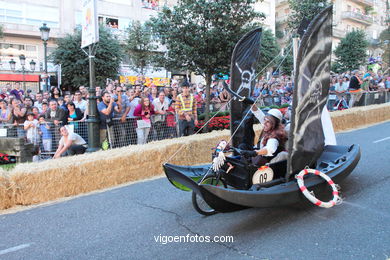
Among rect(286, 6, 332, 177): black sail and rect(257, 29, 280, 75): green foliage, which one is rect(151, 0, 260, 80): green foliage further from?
rect(286, 6, 332, 177): black sail

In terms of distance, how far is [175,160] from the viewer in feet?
24.1

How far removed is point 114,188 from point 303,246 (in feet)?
12.8

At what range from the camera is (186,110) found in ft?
29.6

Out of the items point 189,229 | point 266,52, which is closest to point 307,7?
point 266,52

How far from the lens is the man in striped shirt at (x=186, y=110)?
8992 mm

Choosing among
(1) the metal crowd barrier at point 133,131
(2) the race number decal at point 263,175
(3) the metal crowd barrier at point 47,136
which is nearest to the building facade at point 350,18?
(1) the metal crowd barrier at point 133,131

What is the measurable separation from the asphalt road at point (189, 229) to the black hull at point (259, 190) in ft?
1.35

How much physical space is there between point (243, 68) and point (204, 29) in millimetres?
4952

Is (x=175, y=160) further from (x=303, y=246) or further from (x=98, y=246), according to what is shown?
(x=303, y=246)

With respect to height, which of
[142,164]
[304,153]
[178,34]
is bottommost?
[142,164]

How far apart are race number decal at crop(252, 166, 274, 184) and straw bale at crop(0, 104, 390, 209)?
1.33 metres

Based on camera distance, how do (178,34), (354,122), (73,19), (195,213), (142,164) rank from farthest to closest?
(73,19) < (354,122) < (178,34) < (142,164) < (195,213)

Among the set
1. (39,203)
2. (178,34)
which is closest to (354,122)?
(178,34)

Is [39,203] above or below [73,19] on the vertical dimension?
below
